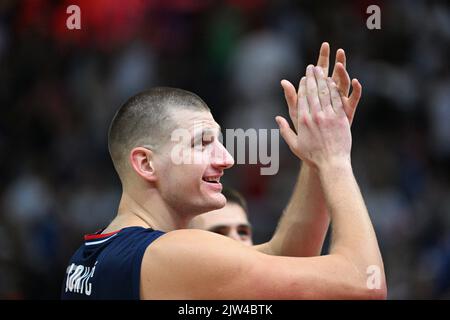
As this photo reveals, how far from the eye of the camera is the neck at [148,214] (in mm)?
3621

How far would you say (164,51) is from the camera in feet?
29.8

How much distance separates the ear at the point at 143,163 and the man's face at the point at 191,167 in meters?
0.03

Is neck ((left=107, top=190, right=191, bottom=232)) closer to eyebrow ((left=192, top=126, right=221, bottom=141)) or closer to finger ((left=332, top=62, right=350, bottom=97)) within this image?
eyebrow ((left=192, top=126, right=221, bottom=141))

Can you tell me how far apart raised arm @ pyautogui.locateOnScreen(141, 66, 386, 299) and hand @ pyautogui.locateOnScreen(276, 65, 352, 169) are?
13 centimetres

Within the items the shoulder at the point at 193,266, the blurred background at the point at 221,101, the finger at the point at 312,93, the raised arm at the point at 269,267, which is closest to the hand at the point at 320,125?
the finger at the point at 312,93

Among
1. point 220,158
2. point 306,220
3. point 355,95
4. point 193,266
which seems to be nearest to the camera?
point 193,266

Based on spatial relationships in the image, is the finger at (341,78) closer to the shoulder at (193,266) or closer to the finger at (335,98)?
the finger at (335,98)

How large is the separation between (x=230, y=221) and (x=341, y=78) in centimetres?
182

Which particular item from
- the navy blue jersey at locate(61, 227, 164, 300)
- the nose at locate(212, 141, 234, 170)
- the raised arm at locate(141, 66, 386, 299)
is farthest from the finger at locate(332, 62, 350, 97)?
the navy blue jersey at locate(61, 227, 164, 300)

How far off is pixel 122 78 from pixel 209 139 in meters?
5.61

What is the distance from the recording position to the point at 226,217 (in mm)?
5121

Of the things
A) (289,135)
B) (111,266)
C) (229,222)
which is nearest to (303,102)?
(289,135)

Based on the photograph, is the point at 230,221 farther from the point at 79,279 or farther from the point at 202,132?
the point at 79,279

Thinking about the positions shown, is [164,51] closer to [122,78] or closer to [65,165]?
[122,78]
